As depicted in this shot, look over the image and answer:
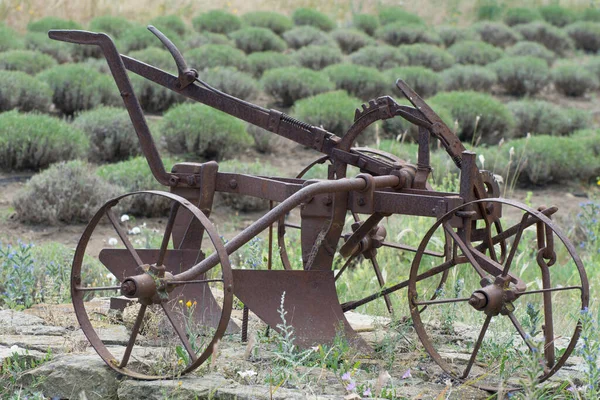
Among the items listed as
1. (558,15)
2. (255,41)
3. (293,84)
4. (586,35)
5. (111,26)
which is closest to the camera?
(293,84)

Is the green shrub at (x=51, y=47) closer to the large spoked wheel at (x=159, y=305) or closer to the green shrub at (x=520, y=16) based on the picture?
the large spoked wheel at (x=159, y=305)

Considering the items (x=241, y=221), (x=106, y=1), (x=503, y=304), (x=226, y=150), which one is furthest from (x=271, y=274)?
(x=106, y=1)

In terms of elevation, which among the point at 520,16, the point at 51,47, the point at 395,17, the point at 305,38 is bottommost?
the point at 51,47

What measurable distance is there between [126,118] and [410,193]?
614 cm

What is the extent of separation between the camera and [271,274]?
323cm

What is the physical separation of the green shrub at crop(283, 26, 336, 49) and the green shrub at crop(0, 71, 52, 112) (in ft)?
23.9

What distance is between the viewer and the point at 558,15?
2136 cm

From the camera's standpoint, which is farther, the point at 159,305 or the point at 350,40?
the point at 350,40

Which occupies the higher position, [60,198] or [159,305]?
[159,305]

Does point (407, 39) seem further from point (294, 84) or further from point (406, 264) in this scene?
point (406, 264)

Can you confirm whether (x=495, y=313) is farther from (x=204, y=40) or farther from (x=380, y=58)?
(x=204, y=40)

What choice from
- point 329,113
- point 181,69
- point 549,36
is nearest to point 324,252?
point 181,69

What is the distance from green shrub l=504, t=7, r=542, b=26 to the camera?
20911 millimetres

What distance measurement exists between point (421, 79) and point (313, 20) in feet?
22.5
